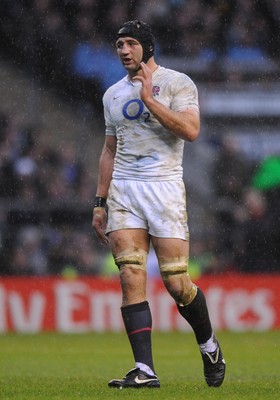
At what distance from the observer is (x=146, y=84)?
23.9ft

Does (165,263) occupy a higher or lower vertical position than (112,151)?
lower

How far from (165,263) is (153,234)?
0.19m

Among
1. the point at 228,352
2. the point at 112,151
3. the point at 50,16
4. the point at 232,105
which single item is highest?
the point at 50,16

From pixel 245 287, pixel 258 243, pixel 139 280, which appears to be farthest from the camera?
pixel 258 243

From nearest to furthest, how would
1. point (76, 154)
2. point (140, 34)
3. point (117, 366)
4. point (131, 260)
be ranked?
point (131, 260) → point (140, 34) → point (117, 366) → point (76, 154)

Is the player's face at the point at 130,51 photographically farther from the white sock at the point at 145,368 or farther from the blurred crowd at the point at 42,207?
the blurred crowd at the point at 42,207

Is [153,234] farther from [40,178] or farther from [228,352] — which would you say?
[40,178]

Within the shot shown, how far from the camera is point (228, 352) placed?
480 inches

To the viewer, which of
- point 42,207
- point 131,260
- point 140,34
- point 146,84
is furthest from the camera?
point 42,207

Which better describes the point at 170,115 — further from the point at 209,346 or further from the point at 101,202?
the point at 209,346

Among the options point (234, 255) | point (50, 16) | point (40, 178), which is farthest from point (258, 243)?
point (50, 16)

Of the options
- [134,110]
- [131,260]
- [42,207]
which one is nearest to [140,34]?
[134,110]

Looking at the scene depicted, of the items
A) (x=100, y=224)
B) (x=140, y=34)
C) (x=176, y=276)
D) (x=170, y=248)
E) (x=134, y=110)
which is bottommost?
(x=176, y=276)

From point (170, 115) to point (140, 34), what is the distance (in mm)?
583
